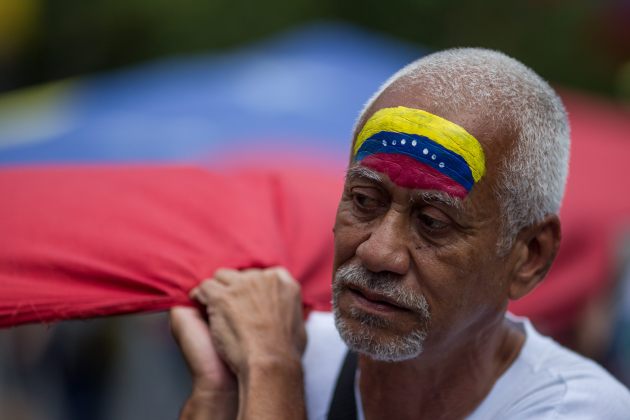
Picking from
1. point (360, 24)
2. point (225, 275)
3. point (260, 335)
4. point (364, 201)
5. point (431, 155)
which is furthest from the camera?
point (360, 24)

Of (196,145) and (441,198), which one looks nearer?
(441,198)

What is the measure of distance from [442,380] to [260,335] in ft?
1.62

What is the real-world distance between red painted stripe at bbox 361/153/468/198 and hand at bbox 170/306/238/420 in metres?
0.69

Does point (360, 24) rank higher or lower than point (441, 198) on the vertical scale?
higher

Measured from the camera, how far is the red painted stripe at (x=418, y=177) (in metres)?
2.01

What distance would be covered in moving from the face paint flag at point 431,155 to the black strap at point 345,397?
63 cm

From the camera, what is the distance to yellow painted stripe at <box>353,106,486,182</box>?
2.01 metres

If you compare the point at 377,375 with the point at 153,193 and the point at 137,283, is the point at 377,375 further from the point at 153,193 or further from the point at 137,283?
the point at 153,193

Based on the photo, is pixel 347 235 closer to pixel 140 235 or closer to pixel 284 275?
pixel 284 275

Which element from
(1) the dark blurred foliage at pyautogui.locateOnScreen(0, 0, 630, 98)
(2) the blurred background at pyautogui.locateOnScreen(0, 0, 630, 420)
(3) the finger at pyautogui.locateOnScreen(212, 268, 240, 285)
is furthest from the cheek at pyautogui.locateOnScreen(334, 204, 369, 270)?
(1) the dark blurred foliage at pyautogui.locateOnScreen(0, 0, 630, 98)

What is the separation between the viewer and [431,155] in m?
2.01

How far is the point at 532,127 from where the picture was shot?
2.12 metres

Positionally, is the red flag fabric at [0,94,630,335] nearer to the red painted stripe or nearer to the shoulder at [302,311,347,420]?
the shoulder at [302,311,347,420]

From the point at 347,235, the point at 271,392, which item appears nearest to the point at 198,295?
the point at 271,392
